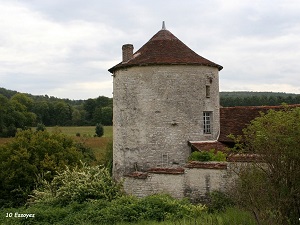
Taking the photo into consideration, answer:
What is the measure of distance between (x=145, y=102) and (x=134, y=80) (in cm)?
141

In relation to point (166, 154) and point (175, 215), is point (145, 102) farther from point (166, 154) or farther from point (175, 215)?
point (175, 215)

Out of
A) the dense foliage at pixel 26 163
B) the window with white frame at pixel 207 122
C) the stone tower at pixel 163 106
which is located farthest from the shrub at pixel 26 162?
the window with white frame at pixel 207 122

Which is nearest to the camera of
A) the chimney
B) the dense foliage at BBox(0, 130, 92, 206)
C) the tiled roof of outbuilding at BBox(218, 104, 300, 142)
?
the tiled roof of outbuilding at BBox(218, 104, 300, 142)

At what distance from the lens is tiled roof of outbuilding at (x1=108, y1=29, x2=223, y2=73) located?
65.5ft

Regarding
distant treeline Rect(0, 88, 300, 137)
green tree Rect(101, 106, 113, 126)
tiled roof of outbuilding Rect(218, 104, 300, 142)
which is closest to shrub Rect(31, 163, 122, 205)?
tiled roof of outbuilding Rect(218, 104, 300, 142)

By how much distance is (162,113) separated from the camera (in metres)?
20.0

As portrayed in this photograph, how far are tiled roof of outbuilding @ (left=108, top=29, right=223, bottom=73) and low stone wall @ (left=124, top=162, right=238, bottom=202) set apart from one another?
6.20m

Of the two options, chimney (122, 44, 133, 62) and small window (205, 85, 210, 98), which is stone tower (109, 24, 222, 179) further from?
chimney (122, 44, 133, 62)

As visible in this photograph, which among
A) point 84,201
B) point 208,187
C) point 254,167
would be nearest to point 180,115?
point 208,187

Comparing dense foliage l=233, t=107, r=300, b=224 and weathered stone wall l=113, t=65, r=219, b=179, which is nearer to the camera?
dense foliage l=233, t=107, r=300, b=224

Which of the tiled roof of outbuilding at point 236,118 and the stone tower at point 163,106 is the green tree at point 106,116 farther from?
the stone tower at point 163,106

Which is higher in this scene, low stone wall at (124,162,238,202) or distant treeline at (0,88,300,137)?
distant treeline at (0,88,300,137)

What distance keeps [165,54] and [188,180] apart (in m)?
7.53

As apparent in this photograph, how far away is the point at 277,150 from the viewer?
989cm
